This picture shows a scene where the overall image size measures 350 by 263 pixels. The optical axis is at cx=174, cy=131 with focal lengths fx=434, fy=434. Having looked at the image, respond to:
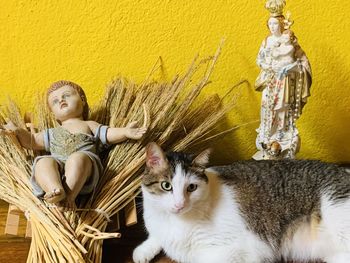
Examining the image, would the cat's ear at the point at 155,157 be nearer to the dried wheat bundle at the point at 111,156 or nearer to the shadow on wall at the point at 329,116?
the dried wheat bundle at the point at 111,156

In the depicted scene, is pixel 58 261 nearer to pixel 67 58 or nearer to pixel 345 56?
pixel 67 58

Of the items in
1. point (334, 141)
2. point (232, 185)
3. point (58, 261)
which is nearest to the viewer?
point (58, 261)

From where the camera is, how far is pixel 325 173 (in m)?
0.96

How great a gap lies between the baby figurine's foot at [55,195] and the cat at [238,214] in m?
0.17

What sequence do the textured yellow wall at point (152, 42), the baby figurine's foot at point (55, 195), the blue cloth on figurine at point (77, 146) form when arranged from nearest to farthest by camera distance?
the baby figurine's foot at point (55, 195), the blue cloth on figurine at point (77, 146), the textured yellow wall at point (152, 42)

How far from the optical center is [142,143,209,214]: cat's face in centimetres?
85

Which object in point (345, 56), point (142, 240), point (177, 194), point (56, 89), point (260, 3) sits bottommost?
point (142, 240)

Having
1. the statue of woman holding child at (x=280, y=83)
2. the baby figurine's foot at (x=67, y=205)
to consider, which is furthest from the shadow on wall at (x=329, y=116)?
the baby figurine's foot at (x=67, y=205)

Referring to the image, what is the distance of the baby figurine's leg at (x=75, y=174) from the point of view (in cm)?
86

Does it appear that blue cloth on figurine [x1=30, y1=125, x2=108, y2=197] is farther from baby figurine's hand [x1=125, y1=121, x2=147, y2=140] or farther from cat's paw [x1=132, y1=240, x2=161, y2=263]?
cat's paw [x1=132, y1=240, x2=161, y2=263]

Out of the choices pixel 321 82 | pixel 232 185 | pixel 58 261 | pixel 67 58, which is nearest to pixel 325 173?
pixel 232 185

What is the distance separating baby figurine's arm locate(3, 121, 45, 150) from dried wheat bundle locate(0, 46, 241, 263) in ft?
0.06

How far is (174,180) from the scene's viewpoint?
33.9 inches

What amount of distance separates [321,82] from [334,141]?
7.6 inches
